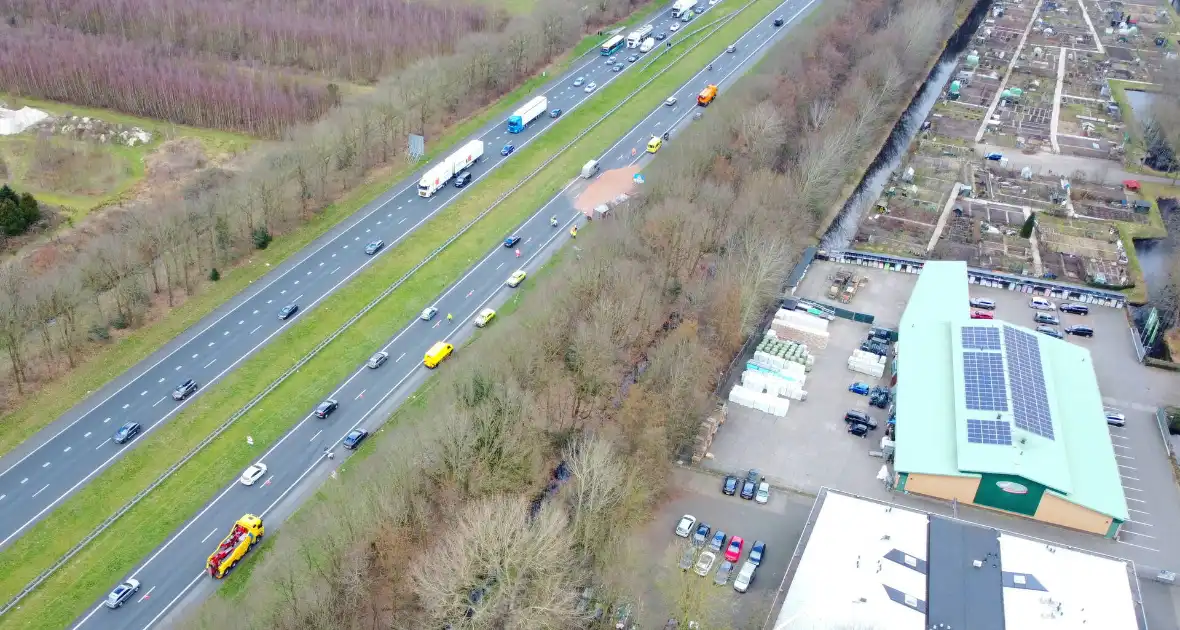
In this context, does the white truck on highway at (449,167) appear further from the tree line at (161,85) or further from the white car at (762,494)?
the white car at (762,494)

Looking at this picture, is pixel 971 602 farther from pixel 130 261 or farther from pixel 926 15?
pixel 926 15

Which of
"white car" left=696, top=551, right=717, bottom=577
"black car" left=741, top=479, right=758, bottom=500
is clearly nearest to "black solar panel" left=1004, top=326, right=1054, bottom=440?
"black car" left=741, top=479, right=758, bottom=500

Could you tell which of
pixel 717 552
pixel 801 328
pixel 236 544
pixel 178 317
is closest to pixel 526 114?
pixel 801 328

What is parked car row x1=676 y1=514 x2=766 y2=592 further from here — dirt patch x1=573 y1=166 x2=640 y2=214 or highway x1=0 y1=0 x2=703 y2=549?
dirt patch x1=573 y1=166 x2=640 y2=214

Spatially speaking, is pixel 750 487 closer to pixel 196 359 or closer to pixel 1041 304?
pixel 1041 304

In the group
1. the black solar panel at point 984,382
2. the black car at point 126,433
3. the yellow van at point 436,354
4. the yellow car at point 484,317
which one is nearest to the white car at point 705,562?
the black solar panel at point 984,382
